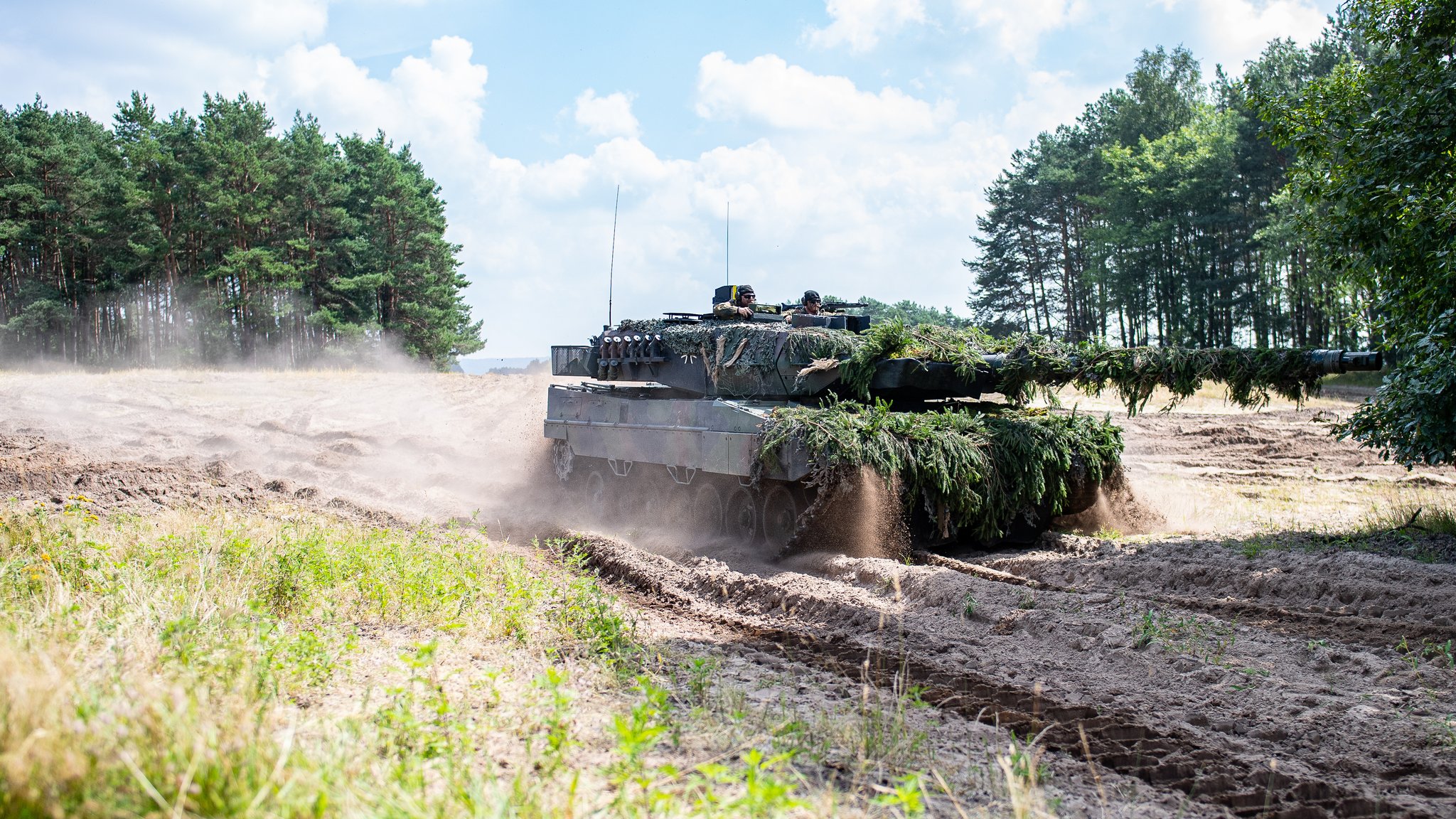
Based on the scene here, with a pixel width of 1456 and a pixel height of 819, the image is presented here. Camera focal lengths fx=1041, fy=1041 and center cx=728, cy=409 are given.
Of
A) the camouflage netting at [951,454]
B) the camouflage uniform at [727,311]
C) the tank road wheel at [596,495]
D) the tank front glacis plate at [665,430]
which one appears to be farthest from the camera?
the tank road wheel at [596,495]

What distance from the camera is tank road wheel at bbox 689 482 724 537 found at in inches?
437

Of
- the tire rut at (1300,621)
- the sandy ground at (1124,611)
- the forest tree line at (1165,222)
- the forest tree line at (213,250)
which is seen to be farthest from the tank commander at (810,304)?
the forest tree line at (213,250)

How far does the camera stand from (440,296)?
4203cm

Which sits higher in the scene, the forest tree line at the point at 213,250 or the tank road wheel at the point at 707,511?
the forest tree line at the point at 213,250

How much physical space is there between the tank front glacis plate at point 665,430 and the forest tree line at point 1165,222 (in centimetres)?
2245

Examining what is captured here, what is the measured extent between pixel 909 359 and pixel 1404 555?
442 centimetres

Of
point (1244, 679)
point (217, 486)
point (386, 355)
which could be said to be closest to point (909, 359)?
point (1244, 679)

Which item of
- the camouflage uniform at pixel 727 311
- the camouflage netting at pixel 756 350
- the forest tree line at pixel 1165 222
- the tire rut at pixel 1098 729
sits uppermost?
the forest tree line at pixel 1165 222

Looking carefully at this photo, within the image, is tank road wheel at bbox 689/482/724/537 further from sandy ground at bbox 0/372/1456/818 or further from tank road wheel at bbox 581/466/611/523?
tank road wheel at bbox 581/466/611/523

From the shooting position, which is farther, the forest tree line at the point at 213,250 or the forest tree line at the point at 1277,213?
the forest tree line at the point at 213,250

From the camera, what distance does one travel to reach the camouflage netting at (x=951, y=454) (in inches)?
360

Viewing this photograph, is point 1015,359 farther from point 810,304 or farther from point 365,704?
point 365,704

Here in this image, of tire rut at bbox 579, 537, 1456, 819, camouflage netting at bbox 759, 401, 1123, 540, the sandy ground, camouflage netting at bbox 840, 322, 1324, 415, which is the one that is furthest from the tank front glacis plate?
tire rut at bbox 579, 537, 1456, 819

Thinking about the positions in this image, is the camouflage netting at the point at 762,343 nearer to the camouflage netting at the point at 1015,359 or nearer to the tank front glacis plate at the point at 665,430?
the camouflage netting at the point at 1015,359
